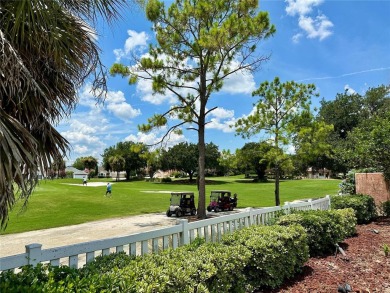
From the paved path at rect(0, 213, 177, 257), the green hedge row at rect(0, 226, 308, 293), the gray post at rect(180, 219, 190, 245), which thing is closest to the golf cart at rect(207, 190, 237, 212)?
the paved path at rect(0, 213, 177, 257)

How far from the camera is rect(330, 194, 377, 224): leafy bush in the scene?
33.0 feet

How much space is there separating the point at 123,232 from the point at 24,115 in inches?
367

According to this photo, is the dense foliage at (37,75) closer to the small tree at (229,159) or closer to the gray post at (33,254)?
the gray post at (33,254)

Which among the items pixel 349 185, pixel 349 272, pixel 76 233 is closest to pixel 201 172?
pixel 76 233

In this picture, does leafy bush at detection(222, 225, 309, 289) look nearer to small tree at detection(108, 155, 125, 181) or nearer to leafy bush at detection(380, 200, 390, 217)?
leafy bush at detection(380, 200, 390, 217)

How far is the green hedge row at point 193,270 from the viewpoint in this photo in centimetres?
244

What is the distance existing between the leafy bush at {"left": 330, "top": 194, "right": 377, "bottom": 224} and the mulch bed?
2380mm

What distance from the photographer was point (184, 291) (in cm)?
302

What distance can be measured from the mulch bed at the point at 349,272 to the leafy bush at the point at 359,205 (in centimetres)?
238

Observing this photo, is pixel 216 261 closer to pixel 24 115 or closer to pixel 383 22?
pixel 24 115

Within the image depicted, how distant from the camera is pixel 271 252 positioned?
4590mm

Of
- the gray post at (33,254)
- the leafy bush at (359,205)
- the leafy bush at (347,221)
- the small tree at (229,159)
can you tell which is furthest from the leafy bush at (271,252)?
the small tree at (229,159)

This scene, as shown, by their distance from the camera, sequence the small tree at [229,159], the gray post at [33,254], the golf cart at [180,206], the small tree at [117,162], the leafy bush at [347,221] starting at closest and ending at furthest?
the gray post at [33,254]
the leafy bush at [347,221]
the golf cart at [180,206]
the small tree at [229,159]
the small tree at [117,162]

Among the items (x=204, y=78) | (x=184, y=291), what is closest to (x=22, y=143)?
(x=184, y=291)
